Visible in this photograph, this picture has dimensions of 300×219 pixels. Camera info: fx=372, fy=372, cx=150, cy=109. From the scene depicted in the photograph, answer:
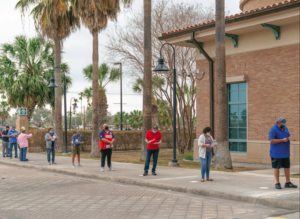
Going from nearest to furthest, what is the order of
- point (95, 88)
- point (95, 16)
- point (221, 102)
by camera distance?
point (221, 102), point (95, 16), point (95, 88)

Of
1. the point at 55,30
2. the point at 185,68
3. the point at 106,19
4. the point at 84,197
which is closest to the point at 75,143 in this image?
the point at 84,197

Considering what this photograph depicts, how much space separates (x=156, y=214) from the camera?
23.3ft

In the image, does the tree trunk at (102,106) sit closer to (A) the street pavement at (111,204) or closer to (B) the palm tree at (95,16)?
(B) the palm tree at (95,16)

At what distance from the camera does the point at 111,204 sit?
8078 mm

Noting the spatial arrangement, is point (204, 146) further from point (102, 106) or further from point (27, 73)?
point (102, 106)

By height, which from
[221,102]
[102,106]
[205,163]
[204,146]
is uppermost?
[102,106]

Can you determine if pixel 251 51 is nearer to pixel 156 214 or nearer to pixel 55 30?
pixel 156 214

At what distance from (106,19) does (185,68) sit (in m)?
5.88

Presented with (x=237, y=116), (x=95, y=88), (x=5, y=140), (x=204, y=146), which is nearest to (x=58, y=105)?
(x=5, y=140)

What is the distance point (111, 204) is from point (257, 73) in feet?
33.1

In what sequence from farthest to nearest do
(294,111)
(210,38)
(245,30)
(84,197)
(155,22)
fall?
1. (155,22)
2. (210,38)
3. (245,30)
4. (294,111)
5. (84,197)

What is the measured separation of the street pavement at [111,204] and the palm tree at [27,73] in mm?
21257

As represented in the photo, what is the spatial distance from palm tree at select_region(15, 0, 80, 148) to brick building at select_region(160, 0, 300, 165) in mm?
9816

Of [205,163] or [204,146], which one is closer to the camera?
[204,146]
